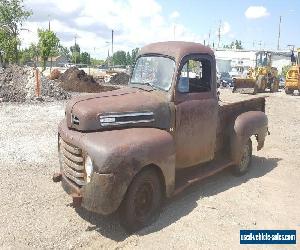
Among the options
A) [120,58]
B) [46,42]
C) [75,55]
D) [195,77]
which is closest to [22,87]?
[195,77]

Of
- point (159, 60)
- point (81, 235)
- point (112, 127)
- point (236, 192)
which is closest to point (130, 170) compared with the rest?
point (112, 127)

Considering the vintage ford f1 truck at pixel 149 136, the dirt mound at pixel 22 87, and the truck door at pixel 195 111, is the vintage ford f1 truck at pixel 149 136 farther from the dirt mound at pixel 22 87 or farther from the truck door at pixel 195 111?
the dirt mound at pixel 22 87

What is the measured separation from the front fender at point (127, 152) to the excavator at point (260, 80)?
2413 centimetres

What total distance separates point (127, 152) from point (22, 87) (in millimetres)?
16078

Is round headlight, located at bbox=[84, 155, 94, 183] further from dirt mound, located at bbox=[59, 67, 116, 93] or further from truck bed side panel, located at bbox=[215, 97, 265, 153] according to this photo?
dirt mound, located at bbox=[59, 67, 116, 93]

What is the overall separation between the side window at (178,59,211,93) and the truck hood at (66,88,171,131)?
1.49ft

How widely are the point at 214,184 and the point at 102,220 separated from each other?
2484 mm

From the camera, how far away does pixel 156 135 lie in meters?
5.39

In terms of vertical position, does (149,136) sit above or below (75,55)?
below

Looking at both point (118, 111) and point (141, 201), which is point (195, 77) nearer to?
point (118, 111)

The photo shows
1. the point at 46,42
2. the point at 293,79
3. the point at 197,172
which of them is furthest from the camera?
the point at 46,42

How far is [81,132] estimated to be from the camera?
5.29 m

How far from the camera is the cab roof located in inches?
245

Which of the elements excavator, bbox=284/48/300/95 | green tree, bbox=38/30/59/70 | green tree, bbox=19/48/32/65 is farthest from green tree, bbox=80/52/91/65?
excavator, bbox=284/48/300/95
